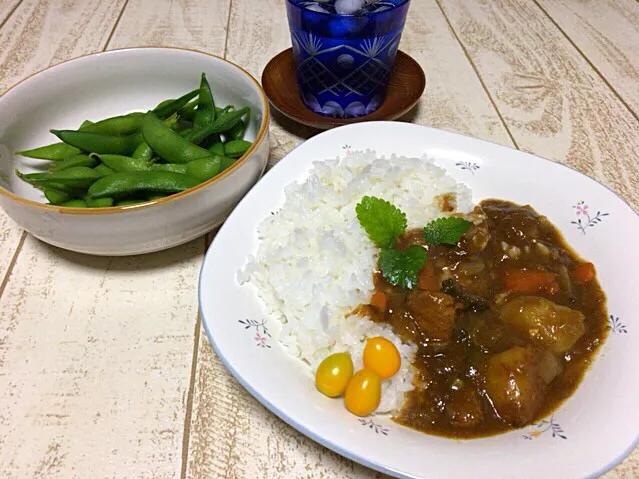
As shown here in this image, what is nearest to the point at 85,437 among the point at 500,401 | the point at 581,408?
the point at 500,401

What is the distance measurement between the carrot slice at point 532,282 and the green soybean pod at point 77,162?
1.87 metres

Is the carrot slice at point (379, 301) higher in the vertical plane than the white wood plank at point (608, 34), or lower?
lower

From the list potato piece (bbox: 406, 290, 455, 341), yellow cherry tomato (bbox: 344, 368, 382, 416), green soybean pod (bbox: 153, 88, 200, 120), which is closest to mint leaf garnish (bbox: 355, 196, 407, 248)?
potato piece (bbox: 406, 290, 455, 341)

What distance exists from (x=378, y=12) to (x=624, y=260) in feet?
5.16

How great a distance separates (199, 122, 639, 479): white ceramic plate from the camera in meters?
1.43

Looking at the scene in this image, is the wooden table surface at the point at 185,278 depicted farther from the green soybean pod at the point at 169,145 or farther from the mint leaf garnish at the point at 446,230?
the mint leaf garnish at the point at 446,230

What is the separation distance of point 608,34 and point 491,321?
3267 millimetres

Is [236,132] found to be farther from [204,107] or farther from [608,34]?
[608,34]

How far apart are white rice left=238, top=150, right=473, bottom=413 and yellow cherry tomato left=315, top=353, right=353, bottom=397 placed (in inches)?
4.2

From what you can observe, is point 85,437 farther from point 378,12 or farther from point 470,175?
point 378,12

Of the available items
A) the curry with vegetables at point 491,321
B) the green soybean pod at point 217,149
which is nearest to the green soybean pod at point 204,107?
the green soybean pod at point 217,149

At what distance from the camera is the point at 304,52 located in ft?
8.98

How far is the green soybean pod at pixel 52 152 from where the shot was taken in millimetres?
2408

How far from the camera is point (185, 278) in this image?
87.7 inches
